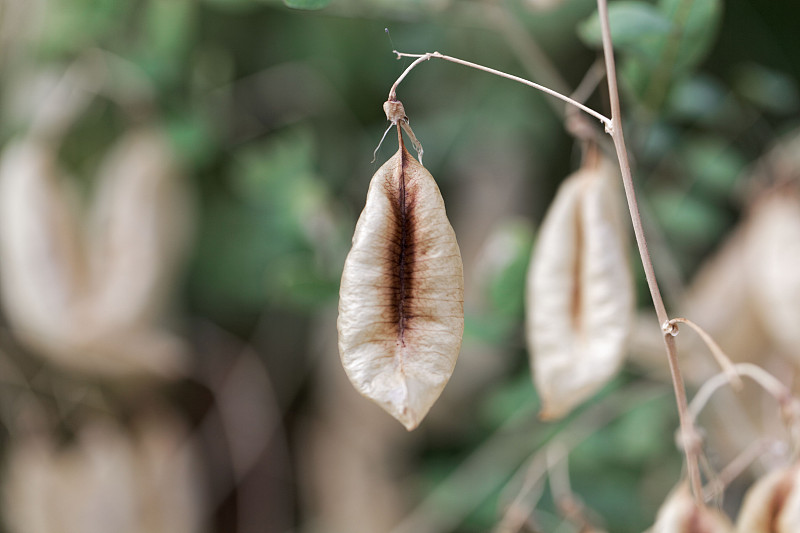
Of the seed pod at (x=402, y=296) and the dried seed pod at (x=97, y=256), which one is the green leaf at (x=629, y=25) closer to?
the seed pod at (x=402, y=296)

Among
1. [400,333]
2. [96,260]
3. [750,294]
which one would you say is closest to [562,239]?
[400,333]

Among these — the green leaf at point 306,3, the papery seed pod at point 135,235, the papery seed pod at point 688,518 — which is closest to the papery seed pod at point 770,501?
the papery seed pod at point 688,518

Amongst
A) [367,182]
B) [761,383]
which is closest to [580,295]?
[761,383]

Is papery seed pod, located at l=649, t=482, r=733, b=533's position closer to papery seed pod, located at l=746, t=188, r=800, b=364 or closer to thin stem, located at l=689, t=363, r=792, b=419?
thin stem, located at l=689, t=363, r=792, b=419

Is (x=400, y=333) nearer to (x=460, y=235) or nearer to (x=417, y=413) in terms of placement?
(x=417, y=413)

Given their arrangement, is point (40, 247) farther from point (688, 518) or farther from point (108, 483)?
point (688, 518)

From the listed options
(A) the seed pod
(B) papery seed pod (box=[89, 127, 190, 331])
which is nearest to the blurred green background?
(B) papery seed pod (box=[89, 127, 190, 331])
